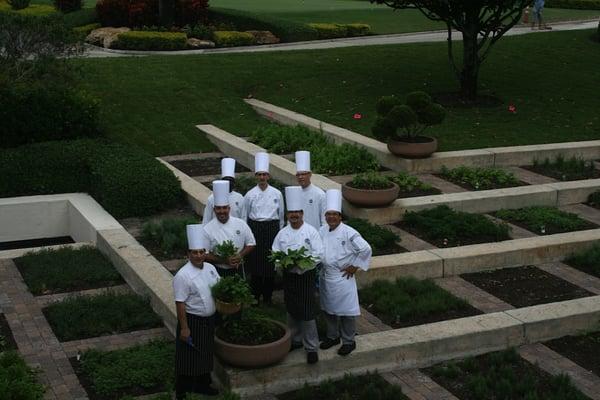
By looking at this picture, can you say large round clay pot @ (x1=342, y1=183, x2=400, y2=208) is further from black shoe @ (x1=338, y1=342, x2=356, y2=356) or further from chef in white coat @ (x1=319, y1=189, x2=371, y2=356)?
black shoe @ (x1=338, y1=342, x2=356, y2=356)

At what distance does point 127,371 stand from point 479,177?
25.0 ft

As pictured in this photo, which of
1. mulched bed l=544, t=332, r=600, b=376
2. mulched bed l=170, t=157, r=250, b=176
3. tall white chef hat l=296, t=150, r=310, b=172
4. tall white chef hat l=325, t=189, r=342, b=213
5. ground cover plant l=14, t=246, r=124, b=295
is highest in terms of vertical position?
tall white chef hat l=296, t=150, r=310, b=172

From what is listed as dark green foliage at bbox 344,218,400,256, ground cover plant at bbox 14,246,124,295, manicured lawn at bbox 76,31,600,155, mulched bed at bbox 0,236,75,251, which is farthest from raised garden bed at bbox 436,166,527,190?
mulched bed at bbox 0,236,75,251

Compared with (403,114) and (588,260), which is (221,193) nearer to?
(588,260)

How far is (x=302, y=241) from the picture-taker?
329 inches

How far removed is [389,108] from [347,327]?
6645 millimetres

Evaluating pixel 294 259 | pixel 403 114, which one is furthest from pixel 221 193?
pixel 403 114

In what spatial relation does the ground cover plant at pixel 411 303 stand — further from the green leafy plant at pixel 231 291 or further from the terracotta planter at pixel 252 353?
the green leafy plant at pixel 231 291

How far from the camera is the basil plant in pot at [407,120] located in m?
14.2

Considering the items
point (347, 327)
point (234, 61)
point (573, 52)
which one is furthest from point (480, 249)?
point (573, 52)

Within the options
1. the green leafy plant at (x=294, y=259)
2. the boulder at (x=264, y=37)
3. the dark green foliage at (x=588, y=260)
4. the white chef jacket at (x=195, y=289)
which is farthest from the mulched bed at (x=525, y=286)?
the boulder at (x=264, y=37)

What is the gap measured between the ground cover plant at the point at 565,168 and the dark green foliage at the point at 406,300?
207 inches

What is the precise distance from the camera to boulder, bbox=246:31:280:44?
2953cm

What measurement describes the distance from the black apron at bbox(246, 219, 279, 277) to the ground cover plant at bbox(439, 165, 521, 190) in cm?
511
